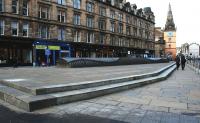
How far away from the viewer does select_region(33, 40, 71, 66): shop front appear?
33.3 meters

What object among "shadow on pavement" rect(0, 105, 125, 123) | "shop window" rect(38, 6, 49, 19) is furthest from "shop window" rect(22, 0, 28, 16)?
"shadow on pavement" rect(0, 105, 125, 123)

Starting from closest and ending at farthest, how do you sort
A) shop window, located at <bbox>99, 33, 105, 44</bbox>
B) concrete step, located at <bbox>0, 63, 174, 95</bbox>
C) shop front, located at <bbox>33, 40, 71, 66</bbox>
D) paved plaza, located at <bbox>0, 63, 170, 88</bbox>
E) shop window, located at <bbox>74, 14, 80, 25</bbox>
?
1. concrete step, located at <bbox>0, 63, 174, 95</bbox>
2. paved plaza, located at <bbox>0, 63, 170, 88</bbox>
3. shop front, located at <bbox>33, 40, 71, 66</bbox>
4. shop window, located at <bbox>74, 14, 80, 25</bbox>
5. shop window, located at <bbox>99, 33, 105, 44</bbox>

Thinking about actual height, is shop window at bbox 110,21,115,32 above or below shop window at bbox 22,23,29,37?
above

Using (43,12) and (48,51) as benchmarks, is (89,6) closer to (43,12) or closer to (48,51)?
(43,12)

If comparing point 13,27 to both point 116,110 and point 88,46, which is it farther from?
point 116,110

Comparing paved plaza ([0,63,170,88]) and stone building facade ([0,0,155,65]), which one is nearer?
paved plaza ([0,63,170,88])

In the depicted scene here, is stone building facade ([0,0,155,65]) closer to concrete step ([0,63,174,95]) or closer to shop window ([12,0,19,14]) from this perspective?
shop window ([12,0,19,14])

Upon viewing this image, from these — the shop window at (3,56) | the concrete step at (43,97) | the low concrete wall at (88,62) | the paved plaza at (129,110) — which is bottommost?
the paved plaza at (129,110)

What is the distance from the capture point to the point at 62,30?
3759cm

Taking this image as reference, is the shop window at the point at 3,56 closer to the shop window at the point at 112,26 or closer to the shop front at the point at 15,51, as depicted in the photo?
the shop front at the point at 15,51

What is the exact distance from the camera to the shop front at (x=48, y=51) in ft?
109

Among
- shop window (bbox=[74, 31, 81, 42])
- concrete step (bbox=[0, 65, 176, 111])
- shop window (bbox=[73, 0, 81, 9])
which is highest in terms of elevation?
shop window (bbox=[73, 0, 81, 9])

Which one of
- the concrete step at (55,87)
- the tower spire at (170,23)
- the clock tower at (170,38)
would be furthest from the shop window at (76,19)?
the tower spire at (170,23)

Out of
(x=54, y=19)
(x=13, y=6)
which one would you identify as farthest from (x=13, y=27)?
(x=54, y=19)
